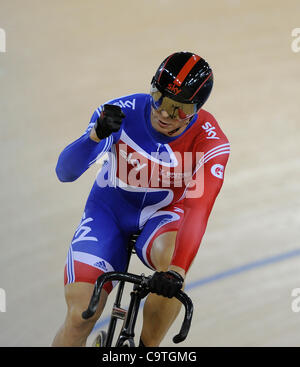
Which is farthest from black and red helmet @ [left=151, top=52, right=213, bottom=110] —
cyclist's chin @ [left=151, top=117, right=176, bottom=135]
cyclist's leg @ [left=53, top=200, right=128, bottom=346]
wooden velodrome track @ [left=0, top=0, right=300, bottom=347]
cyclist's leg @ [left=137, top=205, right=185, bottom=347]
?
wooden velodrome track @ [left=0, top=0, right=300, bottom=347]

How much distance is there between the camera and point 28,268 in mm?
4027

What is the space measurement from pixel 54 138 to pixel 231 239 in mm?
1742

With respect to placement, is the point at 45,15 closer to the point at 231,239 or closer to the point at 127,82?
the point at 127,82

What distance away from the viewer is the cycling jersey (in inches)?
102

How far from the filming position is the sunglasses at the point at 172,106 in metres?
2.43

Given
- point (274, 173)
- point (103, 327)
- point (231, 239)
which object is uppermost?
point (274, 173)

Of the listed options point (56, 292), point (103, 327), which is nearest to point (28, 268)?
point (56, 292)
